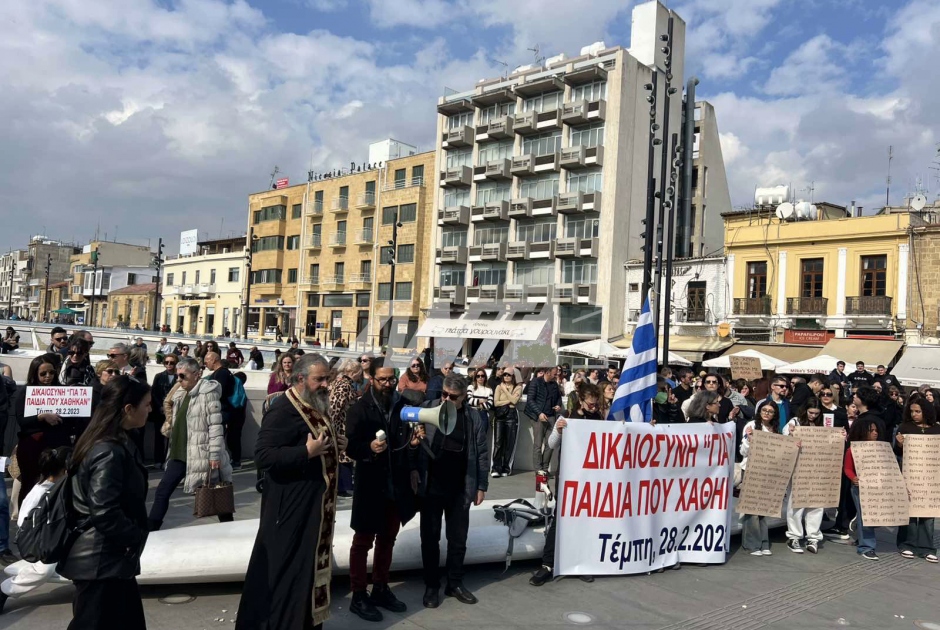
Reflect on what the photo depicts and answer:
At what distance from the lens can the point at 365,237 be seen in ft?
173

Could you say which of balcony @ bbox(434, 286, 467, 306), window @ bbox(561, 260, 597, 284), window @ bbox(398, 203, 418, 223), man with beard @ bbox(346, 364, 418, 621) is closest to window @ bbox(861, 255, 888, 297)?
window @ bbox(561, 260, 597, 284)

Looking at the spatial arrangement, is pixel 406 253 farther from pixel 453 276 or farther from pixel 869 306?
pixel 869 306

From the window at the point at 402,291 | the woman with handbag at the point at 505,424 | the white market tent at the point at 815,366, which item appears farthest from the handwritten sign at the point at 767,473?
the window at the point at 402,291

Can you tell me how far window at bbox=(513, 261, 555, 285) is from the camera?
1708 inches

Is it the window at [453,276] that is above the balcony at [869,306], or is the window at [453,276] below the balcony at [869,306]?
above

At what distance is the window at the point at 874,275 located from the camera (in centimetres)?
3039

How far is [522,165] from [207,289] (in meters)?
33.0

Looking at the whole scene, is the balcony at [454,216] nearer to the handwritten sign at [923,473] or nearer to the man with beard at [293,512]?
the handwritten sign at [923,473]

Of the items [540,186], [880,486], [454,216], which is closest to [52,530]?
[880,486]

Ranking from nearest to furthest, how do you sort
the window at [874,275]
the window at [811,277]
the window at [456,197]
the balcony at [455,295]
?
1. the window at [874,275]
2. the window at [811,277]
3. the balcony at [455,295]
4. the window at [456,197]

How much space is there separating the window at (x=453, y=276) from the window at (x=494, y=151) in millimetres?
7154

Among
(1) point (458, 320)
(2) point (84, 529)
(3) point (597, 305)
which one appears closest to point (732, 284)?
(3) point (597, 305)

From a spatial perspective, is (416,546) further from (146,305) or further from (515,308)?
(146,305)

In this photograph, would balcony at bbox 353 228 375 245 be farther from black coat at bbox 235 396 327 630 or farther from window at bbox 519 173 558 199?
black coat at bbox 235 396 327 630
